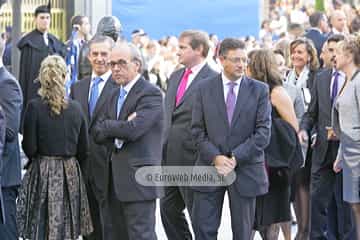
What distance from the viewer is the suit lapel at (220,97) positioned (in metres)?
9.16

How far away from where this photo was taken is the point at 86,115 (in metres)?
10.1

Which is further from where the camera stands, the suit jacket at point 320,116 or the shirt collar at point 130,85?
the suit jacket at point 320,116

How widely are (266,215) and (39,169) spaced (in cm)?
214

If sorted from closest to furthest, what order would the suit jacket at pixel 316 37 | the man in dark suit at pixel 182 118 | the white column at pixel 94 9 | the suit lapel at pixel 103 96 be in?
→ the suit lapel at pixel 103 96 → the man in dark suit at pixel 182 118 → the suit jacket at pixel 316 37 → the white column at pixel 94 9

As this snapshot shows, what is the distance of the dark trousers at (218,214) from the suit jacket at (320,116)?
1586 millimetres

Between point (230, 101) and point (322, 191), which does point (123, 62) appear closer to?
point (230, 101)

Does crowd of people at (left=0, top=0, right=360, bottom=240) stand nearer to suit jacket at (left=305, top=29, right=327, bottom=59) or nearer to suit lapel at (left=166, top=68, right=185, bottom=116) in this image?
suit lapel at (left=166, top=68, right=185, bottom=116)

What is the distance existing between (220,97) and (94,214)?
1763mm

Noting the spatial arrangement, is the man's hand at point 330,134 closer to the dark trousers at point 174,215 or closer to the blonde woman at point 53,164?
the dark trousers at point 174,215

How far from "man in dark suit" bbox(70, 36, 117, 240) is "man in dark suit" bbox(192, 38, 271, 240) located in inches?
35.5

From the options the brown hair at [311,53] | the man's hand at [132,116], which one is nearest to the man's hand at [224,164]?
the man's hand at [132,116]

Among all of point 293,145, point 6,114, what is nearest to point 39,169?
point 6,114

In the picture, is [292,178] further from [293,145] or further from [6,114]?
[6,114]

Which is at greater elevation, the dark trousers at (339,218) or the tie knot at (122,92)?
the tie knot at (122,92)
